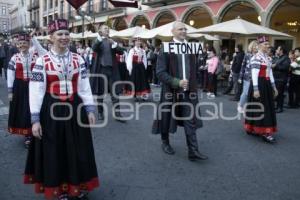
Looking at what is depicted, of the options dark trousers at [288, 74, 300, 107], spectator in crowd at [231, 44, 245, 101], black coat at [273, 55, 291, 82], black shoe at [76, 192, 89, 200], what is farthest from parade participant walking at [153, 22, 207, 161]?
spectator in crowd at [231, 44, 245, 101]

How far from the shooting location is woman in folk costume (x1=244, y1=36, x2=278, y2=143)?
6766 millimetres

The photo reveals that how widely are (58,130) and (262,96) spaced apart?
4309mm

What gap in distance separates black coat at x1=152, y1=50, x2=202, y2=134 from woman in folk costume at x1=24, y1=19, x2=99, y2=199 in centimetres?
178

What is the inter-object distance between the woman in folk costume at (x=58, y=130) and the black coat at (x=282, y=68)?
7.90 m

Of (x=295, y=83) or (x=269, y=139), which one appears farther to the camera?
(x=295, y=83)

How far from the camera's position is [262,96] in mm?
7023

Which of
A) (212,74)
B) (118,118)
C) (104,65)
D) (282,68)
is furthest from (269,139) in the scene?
(212,74)

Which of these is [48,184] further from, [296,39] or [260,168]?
[296,39]

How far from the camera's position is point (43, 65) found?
389 cm

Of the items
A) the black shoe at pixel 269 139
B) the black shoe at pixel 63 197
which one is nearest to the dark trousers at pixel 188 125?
the black shoe at pixel 269 139

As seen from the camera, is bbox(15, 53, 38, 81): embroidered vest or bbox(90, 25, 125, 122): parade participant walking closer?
bbox(15, 53, 38, 81): embroidered vest

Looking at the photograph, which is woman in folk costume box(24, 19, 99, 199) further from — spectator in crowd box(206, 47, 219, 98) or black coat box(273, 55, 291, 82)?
spectator in crowd box(206, 47, 219, 98)

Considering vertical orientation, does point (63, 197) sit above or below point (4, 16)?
below

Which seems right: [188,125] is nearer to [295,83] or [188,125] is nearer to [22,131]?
[22,131]
